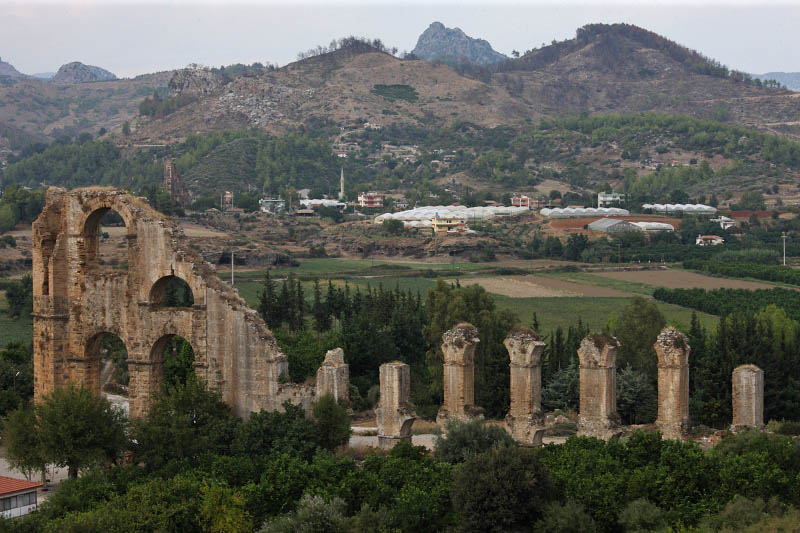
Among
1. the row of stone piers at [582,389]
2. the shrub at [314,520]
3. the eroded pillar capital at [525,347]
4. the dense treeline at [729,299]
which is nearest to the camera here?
the shrub at [314,520]

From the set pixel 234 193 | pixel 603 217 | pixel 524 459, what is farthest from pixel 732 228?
pixel 524 459

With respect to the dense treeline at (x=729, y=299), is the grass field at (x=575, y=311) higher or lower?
lower

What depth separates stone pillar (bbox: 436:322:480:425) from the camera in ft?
87.0

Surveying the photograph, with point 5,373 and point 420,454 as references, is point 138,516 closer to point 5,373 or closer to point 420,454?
point 420,454

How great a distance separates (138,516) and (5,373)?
1637 centimetres

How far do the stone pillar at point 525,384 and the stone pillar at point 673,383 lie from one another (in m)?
2.78

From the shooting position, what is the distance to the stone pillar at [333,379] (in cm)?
2714

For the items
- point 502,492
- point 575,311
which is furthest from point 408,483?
point 575,311

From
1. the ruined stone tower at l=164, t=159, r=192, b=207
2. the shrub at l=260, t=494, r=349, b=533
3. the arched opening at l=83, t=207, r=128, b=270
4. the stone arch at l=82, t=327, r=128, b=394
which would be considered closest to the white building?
the ruined stone tower at l=164, t=159, r=192, b=207

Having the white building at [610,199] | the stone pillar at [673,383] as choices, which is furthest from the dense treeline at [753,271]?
the white building at [610,199]

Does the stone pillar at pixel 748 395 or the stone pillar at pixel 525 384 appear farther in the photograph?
the stone pillar at pixel 525 384

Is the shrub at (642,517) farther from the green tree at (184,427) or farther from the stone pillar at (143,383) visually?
the stone pillar at (143,383)

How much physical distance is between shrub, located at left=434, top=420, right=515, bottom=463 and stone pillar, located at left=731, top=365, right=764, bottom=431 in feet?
18.2

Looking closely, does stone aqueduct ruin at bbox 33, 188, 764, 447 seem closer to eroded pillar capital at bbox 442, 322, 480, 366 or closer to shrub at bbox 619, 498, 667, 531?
eroded pillar capital at bbox 442, 322, 480, 366
